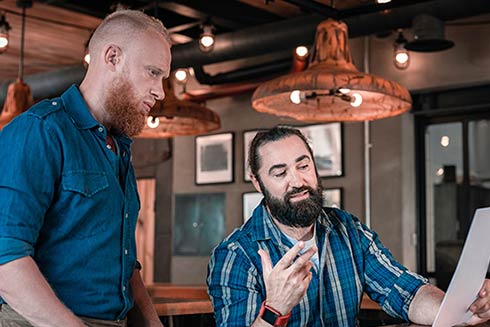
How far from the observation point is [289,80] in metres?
4.37

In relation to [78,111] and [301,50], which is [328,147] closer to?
[301,50]

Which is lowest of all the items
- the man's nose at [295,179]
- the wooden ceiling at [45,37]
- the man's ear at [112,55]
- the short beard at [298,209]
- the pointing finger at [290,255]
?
the pointing finger at [290,255]

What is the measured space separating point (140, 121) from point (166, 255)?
696 cm

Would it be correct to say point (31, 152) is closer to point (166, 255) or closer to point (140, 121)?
point (140, 121)

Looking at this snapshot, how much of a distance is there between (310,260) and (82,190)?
2.93 feet

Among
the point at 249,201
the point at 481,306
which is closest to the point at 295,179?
the point at 481,306

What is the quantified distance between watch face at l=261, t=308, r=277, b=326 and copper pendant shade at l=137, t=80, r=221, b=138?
3.31m

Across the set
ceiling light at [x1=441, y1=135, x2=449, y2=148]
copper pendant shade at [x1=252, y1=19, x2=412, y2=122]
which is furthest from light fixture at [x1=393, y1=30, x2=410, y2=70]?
copper pendant shade at [x1=252, y1=19, x2=412, y2=122]

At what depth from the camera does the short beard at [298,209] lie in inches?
104

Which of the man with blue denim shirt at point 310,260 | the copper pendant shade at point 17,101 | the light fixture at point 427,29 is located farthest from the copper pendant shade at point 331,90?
the copper pendant shade at point 17,101

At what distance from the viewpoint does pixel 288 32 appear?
6266mm

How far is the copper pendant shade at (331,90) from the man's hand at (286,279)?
2192mm

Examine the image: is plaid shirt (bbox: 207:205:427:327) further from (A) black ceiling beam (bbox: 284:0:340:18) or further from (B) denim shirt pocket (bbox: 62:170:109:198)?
(A) black ceiling beam (bbox: 284:0:340:18)

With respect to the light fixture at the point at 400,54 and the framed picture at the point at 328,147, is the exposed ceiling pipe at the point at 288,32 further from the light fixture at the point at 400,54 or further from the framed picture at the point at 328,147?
the framed picture at the point at 328,147
